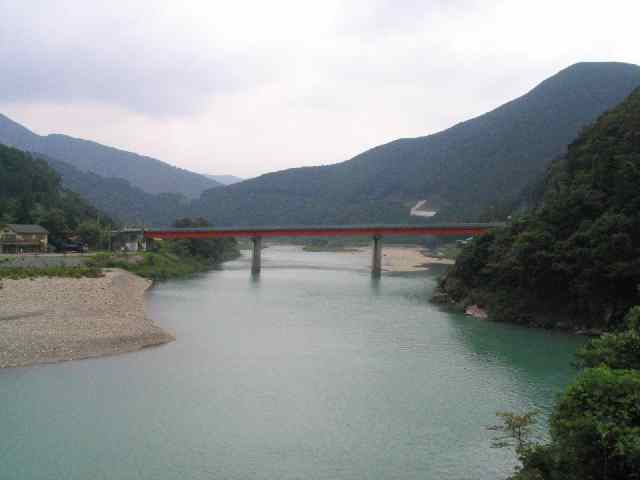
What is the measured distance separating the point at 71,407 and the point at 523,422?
33.6 ft

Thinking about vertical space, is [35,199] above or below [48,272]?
above

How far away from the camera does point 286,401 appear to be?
48.6ft

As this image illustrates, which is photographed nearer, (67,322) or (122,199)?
(67,322)

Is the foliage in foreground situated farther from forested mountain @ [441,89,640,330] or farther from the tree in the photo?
forested mountain @ [441,89,640,330]

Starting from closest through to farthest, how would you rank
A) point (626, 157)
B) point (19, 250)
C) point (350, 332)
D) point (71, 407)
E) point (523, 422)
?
point (523, 422)
point (71, 407)
point (350, 332)
point (626, 157)
point (19, 250)

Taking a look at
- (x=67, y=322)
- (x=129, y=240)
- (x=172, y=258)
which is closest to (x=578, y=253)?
(x=67, y=322)

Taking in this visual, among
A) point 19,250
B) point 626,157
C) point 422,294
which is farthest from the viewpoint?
point 19,250

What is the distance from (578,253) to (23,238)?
3895 cm

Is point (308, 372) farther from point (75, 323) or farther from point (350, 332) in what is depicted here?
point (75, 323)

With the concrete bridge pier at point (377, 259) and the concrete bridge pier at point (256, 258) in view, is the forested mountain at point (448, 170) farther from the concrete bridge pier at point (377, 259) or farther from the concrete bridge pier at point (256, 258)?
the concrete bridge pier at point (256, 258)

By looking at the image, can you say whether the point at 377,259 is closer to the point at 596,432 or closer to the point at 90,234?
the point at 90,234

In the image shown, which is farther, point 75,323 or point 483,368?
point 75,323

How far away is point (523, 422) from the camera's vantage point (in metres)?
9.40

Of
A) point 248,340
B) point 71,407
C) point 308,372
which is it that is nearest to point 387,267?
point 248,340
